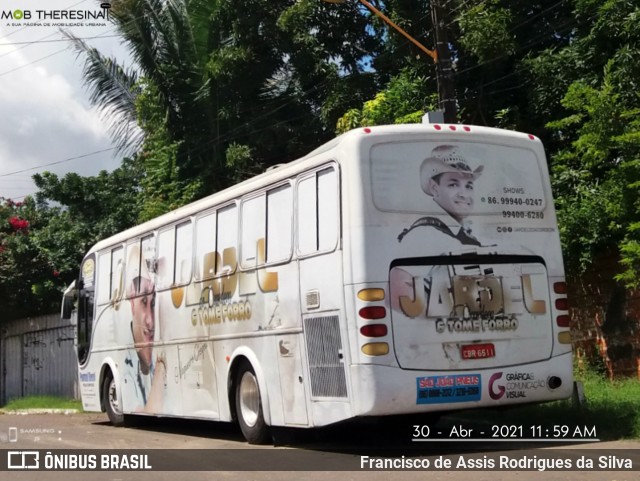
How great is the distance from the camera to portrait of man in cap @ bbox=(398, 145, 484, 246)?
9.87 meters

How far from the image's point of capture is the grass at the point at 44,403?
2327 cm

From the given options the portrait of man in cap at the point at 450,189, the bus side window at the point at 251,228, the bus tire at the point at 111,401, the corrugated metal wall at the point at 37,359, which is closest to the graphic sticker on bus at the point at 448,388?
the portrait of man in cap at the point at 450,189

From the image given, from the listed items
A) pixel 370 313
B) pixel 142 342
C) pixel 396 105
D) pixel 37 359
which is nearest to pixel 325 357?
pixel 370 313

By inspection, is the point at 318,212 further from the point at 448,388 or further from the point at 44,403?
the point at 44,403

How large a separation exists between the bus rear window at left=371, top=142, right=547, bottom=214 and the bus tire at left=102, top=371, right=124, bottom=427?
827 cm

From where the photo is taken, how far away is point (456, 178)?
10.1 meters

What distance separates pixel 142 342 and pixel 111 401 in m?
2.22

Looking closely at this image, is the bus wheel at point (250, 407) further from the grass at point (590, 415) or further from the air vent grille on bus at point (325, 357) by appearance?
the grass at point (590, 415)

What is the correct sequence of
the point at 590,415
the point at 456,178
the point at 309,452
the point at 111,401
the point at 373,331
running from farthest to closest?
1. the point at 111,401
2. the point at 590,415
3. the point at 309,452
4. the point at 456,178
5. the point at 373,331

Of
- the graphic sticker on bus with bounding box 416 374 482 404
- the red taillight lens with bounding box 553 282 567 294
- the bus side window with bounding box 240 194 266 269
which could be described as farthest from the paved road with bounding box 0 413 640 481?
the bus side window with bounding box 240 194 266 269

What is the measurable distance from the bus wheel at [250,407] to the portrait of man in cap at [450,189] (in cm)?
319

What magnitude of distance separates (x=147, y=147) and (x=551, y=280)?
60.9ft

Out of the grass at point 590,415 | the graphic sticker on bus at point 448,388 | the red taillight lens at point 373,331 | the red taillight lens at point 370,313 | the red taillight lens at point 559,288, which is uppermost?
the red taillight lens at point 559,288
